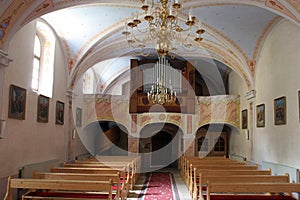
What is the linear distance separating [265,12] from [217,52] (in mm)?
3977

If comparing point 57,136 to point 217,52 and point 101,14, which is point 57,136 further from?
point 217,52

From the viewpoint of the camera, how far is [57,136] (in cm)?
1161

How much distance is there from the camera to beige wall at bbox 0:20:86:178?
7898mm

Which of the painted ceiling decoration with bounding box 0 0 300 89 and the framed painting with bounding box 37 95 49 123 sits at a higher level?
the painted ceiling decoration with bounding box 0 0 300 89

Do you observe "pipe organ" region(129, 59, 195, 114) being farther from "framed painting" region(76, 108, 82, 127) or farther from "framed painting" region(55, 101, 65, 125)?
"framed painting" region(55, 101, 65, 125)

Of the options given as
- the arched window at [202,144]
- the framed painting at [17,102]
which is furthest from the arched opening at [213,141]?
the framed painting at [17,102]

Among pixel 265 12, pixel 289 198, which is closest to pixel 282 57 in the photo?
pixel 265 12

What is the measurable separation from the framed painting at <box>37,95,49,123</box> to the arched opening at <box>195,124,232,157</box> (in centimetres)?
999

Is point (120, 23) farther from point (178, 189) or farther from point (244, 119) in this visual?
point (244, 119)

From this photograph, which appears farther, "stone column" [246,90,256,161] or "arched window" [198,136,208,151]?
"arched window" [198,136,208,151]

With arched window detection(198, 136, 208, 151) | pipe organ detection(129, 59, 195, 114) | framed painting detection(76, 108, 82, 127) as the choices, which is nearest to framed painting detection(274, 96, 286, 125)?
pipe organ detection(129, 59, 195, 114)

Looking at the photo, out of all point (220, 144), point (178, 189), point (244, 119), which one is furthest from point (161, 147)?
point (178, 189)

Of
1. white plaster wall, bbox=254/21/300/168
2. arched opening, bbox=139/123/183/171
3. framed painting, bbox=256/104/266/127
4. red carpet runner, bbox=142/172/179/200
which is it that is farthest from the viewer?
arched opening, bbox=139/123/183/171

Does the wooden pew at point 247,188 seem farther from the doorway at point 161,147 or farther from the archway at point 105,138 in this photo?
the doorway at point 161,147
